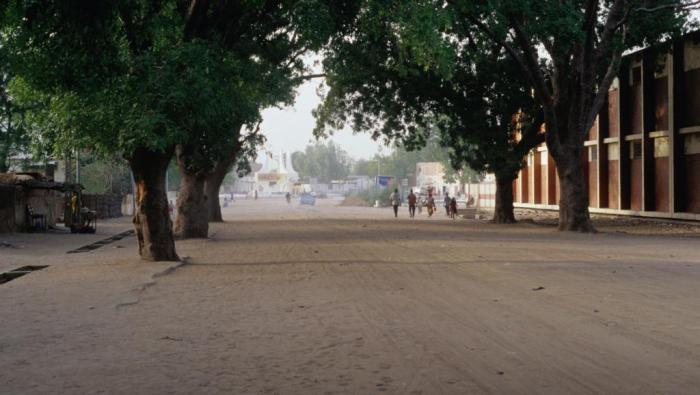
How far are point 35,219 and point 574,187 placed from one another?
2246 cm

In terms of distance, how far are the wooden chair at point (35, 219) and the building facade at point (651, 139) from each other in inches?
1020

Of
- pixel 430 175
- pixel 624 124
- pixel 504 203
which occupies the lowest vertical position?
pixel 504 203

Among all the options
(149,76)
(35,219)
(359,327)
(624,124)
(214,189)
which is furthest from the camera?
(214,189)

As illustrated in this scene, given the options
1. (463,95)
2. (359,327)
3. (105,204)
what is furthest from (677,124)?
(105,204)

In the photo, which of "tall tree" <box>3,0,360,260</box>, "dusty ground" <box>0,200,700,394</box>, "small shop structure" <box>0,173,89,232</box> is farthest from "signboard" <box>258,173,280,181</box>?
"dusty ground" <box>0,200,700,394</box>

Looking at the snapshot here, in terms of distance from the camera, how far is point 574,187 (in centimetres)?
3122

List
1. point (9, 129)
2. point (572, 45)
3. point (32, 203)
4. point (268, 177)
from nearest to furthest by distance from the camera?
point (572, 45)
point (32, 203)
point (9, 129)
point (268, 177)

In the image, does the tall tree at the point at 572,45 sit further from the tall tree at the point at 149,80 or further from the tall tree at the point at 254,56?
the tall tree at the point at 149,80

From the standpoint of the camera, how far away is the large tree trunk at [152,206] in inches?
770

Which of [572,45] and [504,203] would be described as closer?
[572,45]

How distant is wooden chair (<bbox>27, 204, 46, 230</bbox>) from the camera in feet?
115

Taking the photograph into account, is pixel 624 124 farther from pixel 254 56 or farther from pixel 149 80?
pixel 149 80

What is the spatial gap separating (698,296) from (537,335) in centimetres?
461

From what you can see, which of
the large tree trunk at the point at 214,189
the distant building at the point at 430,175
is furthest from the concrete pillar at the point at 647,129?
the distant building at the point at 430,175
